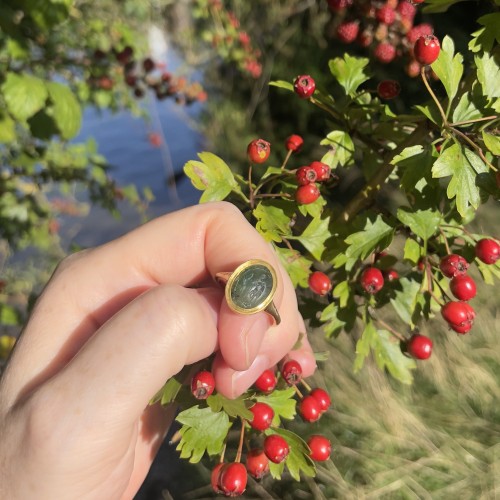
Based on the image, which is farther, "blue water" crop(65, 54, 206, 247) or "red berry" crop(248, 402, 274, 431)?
"blue water" crop(65, 54, 206, 247)

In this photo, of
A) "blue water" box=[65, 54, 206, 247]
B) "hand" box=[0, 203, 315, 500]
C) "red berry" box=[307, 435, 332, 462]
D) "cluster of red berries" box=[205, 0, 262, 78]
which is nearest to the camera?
"hand" box=[0, 203, 315, 500]

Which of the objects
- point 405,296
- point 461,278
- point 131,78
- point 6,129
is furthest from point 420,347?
point 131,78

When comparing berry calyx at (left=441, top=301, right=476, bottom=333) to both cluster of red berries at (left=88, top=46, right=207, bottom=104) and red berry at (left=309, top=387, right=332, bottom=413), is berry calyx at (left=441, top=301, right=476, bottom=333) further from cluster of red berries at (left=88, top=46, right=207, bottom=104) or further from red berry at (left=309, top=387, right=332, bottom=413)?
cluster of red berries at (left=88, top=46, right=207, bottom=104)

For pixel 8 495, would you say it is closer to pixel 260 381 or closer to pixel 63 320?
pixel 63 320

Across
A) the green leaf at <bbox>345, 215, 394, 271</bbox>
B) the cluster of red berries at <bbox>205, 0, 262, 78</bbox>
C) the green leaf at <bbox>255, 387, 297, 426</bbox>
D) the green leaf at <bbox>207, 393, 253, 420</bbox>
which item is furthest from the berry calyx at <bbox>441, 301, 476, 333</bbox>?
the cluster of red berries at <bbox>205, 0, 262, 78</bbox>

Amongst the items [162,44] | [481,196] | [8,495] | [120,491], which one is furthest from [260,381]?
[162,44]

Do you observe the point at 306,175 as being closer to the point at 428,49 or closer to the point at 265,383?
the point at 428,49
